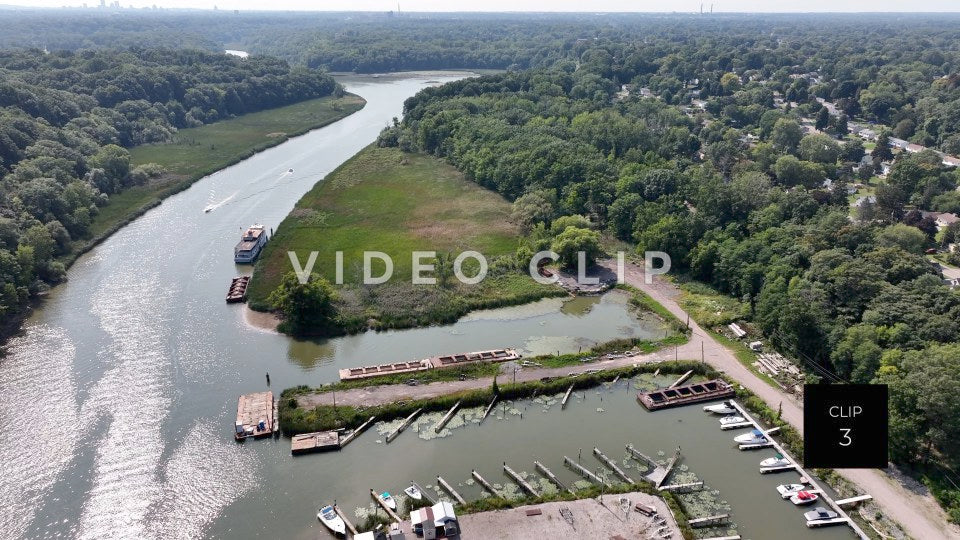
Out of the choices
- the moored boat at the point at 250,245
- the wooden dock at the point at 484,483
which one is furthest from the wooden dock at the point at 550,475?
the moored boat at the point at 250,245

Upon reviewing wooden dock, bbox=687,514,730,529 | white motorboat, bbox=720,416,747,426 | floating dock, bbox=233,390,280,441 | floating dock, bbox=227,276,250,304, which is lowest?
wooden dock, bbox=687,514,730,529

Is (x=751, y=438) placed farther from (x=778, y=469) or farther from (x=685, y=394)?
(x=685, y=394)

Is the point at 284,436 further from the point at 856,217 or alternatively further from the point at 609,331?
the point at 856,217

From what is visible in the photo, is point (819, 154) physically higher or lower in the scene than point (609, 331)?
higher

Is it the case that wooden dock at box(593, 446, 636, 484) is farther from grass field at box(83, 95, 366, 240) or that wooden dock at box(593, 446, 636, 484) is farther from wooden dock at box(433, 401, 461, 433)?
grass field at box(83, 95, 366, 240)

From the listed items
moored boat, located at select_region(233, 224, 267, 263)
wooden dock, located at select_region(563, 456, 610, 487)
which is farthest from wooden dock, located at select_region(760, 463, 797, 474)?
moored boat, located at select_region(233, 224, 267, 263)

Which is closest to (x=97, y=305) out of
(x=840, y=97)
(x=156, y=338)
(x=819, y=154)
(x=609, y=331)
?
(x=156, y=338)
